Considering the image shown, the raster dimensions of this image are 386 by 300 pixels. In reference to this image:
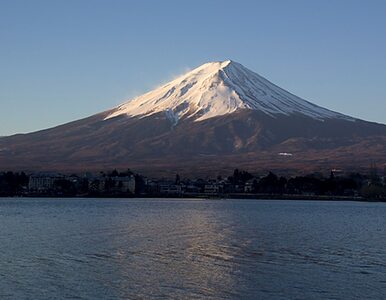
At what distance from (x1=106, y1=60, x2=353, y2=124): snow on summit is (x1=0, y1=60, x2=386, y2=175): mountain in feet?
0.68

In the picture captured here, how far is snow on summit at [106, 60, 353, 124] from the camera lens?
526 ft

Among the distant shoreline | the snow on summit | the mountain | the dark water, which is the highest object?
the snow on summit

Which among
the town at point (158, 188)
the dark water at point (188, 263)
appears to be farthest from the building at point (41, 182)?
the dark water at point (188, 263)

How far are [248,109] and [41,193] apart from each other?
8092 cm


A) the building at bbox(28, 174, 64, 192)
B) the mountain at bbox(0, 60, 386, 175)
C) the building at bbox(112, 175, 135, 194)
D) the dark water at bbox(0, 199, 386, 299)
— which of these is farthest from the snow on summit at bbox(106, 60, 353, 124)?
the dark water at bbox(0, 199, 386, 299)

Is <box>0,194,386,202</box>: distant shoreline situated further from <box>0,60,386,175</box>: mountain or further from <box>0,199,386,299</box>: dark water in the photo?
<box>0,199,386,299</box>: dark water

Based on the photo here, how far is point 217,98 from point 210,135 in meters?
Result: 18.4

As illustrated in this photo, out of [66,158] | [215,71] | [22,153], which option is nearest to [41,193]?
[66,158]

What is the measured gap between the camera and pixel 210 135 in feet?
484

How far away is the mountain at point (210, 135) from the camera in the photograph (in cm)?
Result: 12494

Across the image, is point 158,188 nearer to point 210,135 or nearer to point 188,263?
point 210,135

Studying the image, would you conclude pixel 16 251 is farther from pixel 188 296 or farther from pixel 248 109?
pixel 248 109

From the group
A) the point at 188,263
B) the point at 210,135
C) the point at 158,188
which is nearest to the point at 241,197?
the point at 158,188

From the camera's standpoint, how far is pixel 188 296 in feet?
46.5
